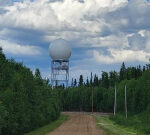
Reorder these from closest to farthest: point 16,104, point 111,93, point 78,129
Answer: point 16,104 → point 78,129 → point 111,93

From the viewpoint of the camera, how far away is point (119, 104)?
320 ft

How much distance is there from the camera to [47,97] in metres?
63.1

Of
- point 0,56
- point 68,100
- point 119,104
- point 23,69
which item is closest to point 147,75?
point 119,104

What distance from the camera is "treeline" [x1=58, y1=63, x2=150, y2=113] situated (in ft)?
284

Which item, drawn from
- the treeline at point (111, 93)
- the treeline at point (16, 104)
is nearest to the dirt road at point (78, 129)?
the treeline at point (16, 104)

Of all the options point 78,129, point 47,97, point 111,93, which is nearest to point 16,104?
point 78,129

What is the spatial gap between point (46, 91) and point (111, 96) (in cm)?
5111

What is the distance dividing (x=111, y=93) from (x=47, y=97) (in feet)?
171

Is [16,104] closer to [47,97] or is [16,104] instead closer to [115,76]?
[47,97]

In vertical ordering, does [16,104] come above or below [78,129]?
above

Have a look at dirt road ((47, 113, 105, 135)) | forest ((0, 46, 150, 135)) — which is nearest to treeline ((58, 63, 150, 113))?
forest ((0, 46, 150, 135))

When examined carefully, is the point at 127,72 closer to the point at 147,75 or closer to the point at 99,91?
→ the point at 99,91

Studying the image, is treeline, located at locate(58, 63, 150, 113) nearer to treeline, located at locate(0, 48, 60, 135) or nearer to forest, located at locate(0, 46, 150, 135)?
forest, located at locate(0, 46, 150, 135)

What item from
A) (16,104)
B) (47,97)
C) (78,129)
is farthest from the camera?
Result: (47,97)
